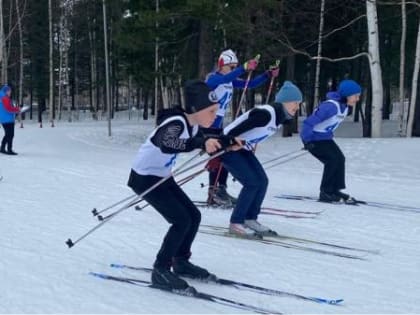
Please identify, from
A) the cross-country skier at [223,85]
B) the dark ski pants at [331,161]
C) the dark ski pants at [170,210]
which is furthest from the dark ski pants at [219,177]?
the dark ski pants at [170,210]

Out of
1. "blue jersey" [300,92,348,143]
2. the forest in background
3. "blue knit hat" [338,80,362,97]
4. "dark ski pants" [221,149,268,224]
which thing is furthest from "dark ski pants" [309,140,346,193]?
the forest in background

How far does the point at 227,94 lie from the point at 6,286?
4002mm

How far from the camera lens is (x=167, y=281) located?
14.2 ft

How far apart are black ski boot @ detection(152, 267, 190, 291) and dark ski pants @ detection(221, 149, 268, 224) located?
1.87 metres

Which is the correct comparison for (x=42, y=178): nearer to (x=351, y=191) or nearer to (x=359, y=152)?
(x=351, y=191)

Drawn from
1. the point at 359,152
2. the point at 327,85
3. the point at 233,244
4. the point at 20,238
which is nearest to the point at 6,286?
the point at 20,238

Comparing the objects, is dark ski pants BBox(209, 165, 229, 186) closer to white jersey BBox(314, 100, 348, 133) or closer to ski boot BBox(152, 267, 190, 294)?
white jersey BBox(314, 100, 348, 133)

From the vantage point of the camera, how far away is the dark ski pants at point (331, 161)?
8.37m

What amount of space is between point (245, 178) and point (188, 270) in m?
1.66

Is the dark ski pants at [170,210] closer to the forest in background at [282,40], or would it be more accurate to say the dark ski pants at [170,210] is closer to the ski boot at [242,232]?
the ski boot at [242,232]

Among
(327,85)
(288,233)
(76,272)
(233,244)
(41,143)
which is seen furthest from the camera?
(327,85)

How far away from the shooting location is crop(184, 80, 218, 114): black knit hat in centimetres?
417

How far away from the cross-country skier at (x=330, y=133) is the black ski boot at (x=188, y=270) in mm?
3671

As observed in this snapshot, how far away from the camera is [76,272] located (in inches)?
191
